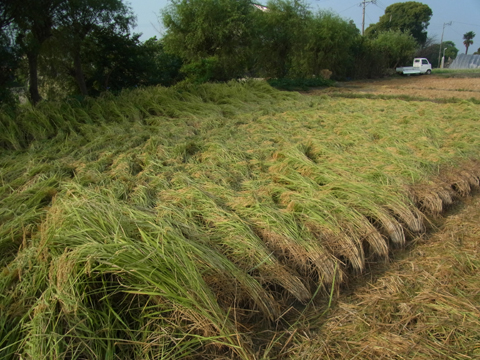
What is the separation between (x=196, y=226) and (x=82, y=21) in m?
8.72

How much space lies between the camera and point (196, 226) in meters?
2.12

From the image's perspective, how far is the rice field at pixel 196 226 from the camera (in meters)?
1.48

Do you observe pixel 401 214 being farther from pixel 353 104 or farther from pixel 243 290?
pixel 353 104

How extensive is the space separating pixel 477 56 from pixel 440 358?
56191 mm

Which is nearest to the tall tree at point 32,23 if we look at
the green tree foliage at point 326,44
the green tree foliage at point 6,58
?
the green tree foliage at point 6,58

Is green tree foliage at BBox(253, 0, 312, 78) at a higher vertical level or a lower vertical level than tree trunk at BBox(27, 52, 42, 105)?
higher

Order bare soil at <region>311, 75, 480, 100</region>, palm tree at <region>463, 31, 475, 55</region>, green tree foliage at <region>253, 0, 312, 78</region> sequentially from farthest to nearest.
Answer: palm tree at <region>463, 31, 475, 55</region>, green tree foliage at <region>253, 0, 312, 78</region>, bare soil at <region>311, 75, 480, 100</region>

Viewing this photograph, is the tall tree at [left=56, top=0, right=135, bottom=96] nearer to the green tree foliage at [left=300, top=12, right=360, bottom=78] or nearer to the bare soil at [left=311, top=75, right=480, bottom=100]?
the bare soil at [left=311, top=75, right=480, bottom=100]

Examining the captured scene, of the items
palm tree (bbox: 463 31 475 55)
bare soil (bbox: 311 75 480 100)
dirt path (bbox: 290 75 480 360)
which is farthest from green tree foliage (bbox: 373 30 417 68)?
palm tree (bbox: 463 31 475 55)

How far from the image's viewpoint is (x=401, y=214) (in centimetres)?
253

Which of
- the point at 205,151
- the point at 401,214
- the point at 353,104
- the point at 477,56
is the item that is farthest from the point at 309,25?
the point at 477,56

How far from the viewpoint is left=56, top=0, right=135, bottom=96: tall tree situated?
7961 millimetres

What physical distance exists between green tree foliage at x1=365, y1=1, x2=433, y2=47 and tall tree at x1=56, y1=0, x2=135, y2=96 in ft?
166

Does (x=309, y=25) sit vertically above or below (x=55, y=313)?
above
